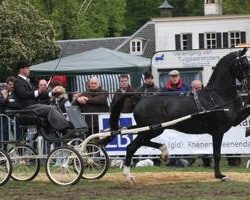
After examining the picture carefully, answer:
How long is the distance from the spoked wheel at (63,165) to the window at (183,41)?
5228 centimetres

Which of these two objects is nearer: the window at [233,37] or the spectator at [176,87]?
the spectator at [176,87]

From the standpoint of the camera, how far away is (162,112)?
41.8 feet

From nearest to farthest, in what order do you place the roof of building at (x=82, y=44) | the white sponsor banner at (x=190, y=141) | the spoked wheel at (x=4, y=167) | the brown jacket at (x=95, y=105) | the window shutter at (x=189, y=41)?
the spoked wheel at (x=4, y=167), the white sponsor banner at (x=190, y=141), the brown jacket at (x=95, y=105), the window shutter at (x=189, y=41), the roof of building at (x=82, y=44)

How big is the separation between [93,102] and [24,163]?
3038 millimetres

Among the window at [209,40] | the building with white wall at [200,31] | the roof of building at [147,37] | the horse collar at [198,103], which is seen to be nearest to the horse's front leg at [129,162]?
the horse collar at [198,103]

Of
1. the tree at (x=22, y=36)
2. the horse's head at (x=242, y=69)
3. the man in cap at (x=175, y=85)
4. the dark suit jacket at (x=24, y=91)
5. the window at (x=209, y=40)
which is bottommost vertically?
the window at (x=209, y=40)

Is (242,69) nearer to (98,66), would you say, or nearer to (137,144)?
(137,144)

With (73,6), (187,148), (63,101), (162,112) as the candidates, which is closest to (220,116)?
(162,112)

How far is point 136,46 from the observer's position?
67.4m

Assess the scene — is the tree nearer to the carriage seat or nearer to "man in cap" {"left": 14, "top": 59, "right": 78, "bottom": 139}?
"man in cap" {"left": 14, "top": 59, "right": 78, "bottom": 139}

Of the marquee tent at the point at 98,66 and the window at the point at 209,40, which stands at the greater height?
the marquee tent at the point at 98,66

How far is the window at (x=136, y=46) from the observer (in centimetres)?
6694

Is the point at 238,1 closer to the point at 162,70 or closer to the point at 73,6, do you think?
the point at 73,6

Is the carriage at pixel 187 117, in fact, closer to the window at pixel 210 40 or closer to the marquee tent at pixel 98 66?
the marquee tent at pixel 98 66
